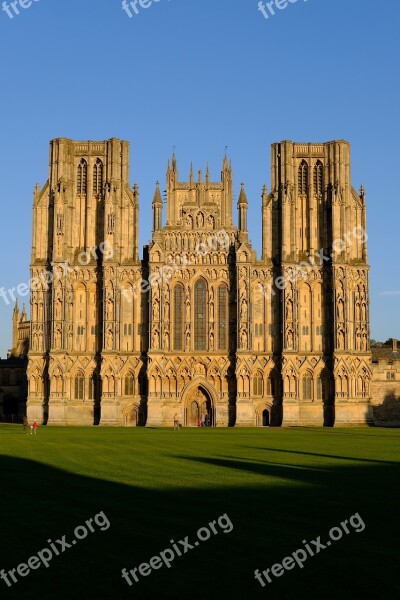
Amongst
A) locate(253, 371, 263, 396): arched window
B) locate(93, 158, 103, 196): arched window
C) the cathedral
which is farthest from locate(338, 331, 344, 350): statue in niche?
locate(93, 158, 103, 196): arched window

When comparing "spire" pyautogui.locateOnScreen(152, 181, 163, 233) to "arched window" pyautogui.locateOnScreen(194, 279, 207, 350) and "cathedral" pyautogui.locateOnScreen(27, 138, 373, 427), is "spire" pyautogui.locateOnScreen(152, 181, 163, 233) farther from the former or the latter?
"arched window" pyautogui.locateOnScreen(194, 279, 207, 350)

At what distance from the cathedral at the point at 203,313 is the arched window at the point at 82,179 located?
1922 mm

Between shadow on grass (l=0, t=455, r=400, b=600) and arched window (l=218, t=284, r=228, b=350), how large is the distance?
59.8 meters

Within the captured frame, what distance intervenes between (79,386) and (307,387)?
22745 millimetres

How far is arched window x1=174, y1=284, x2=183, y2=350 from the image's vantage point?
86.8m

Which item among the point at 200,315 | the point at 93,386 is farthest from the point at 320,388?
the point at 93,386

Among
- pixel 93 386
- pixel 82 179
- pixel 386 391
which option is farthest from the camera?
pixel 386 391

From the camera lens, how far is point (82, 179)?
91188mm

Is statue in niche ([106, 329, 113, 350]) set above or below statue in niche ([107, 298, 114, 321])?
below

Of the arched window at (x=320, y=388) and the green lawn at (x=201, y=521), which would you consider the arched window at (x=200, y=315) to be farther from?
the green lawn at (x=201, y=521)

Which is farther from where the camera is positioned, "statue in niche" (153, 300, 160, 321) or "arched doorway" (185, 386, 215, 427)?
"arched doorway" (185, 386, 215, 427)

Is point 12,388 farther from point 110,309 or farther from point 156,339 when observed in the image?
point 156,339

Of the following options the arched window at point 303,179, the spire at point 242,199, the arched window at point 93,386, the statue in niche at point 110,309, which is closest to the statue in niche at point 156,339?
the statue in niche at point 110,309

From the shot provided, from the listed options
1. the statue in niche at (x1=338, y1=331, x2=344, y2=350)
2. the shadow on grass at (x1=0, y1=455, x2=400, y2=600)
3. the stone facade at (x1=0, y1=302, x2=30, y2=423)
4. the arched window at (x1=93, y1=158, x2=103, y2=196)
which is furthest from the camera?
the stone facade at (x1=0, y1=302, x2=30, y2=423)
